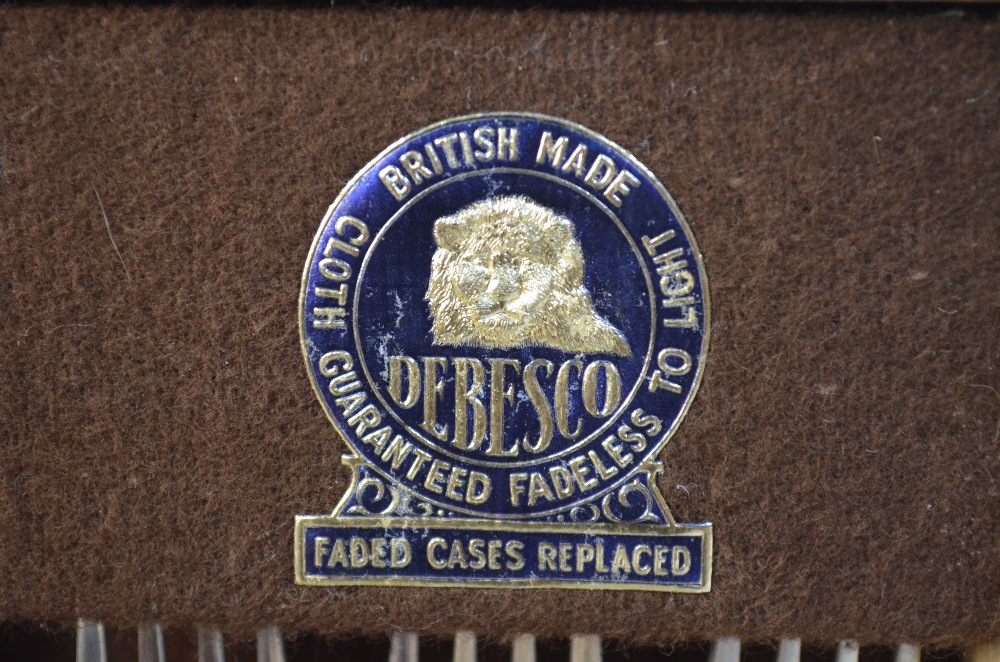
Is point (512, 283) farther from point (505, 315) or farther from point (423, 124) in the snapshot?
point (423, 124)

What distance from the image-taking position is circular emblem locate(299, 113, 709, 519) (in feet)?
2.04

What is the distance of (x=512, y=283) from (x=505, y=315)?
23 mm

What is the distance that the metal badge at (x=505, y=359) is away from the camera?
62 centimetres

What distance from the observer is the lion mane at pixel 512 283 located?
62cm

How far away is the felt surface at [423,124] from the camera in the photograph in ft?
2.04

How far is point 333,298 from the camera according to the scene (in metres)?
0.63

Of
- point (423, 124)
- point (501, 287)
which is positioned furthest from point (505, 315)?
point (423, 124)

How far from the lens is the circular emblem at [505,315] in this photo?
622 millimetres

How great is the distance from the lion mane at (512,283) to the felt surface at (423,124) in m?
0.07

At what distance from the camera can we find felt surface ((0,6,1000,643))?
622 mm

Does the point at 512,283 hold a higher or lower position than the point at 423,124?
lower

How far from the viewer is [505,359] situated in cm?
64

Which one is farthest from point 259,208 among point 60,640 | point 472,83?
point 60,640

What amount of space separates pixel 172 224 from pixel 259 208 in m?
0.06
